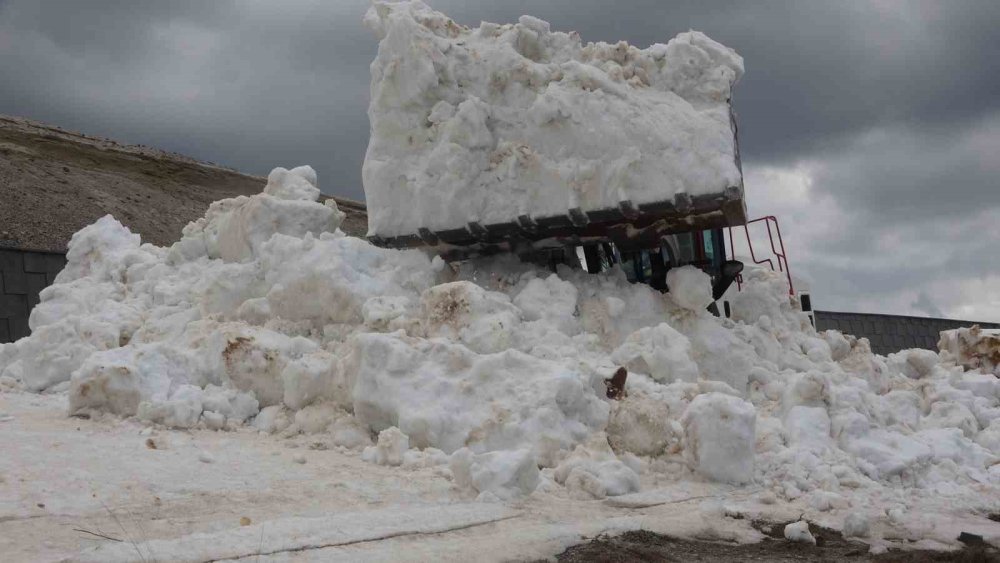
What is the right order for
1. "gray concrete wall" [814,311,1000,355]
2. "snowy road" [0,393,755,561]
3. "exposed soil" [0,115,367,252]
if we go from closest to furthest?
"snowy road" [0,393,755,561]
"gray concrete wall" [814,311,1000,355]
"exposed soil" [0,115,367,252]

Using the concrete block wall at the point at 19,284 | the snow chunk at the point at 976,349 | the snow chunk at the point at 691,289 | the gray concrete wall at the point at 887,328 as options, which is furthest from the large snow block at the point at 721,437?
the gray concrete wall at the point at 887,328

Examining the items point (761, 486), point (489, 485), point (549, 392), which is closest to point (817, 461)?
point (761, 486)

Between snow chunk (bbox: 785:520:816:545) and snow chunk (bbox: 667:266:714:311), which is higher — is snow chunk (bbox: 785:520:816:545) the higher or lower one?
the lower one

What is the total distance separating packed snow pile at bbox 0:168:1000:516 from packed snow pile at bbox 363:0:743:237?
60cm

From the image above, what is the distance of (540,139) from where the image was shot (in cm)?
709

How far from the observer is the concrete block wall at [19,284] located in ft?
31.7

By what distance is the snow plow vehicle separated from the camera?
677 cm

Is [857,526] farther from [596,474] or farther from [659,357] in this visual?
[659,357]

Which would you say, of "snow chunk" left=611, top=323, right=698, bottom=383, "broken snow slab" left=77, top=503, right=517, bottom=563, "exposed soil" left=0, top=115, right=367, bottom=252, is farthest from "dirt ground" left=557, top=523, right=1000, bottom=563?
"exposed soil" left=0, top=115, right=367, bottom=252

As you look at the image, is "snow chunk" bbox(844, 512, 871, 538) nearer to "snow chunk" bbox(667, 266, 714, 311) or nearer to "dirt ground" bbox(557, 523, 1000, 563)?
"dirt ground" bbox(557, 523, 1000, 563)

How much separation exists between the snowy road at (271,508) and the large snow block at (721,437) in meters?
0.11

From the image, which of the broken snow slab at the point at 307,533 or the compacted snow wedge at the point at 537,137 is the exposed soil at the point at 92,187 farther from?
the broken snow slab at the point at 307,533

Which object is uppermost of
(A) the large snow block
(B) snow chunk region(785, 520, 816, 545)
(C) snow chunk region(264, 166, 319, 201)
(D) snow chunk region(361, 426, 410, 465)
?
(C) snow chunk region(264, 166, 319, 201)

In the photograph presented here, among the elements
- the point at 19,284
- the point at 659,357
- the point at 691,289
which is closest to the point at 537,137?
the point at 691,289
